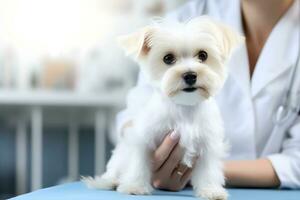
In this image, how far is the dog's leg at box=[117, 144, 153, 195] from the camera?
3.46ft

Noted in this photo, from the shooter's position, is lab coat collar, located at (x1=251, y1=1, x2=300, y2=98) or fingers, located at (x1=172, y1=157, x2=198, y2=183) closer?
fingers, located at (x1=172, y1=157, x2=198, y2=183)

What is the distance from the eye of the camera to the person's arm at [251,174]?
49.8 inches

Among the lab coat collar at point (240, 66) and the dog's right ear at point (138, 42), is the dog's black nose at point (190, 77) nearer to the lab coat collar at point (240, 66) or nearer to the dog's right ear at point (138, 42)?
the dog's right ear at point (138, 42)

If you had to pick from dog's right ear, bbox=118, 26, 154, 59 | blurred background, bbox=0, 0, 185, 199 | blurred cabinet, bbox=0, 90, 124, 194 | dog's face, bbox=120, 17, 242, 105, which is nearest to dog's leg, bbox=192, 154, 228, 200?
dog's face, bbox=120, 17, 242, 105

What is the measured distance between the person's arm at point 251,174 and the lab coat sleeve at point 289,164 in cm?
2

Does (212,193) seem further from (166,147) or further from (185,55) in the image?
(185,55)

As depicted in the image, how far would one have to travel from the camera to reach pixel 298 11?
142 cm

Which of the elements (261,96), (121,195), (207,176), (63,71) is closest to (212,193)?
(207,176)

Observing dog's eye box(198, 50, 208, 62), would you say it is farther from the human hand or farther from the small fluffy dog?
the human hand

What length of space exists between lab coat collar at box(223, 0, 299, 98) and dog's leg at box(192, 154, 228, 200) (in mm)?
Result: 335

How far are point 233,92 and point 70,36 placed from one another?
1.47m

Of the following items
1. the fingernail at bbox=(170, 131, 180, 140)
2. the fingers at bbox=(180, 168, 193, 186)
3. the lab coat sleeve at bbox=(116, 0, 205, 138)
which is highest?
the lab coat sleeve at bbox=(116, 0, 205, 138)

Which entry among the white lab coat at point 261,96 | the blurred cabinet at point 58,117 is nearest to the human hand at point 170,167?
the white lab coat at point 261,96

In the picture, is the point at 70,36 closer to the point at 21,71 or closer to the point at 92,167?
the point at 21,71
